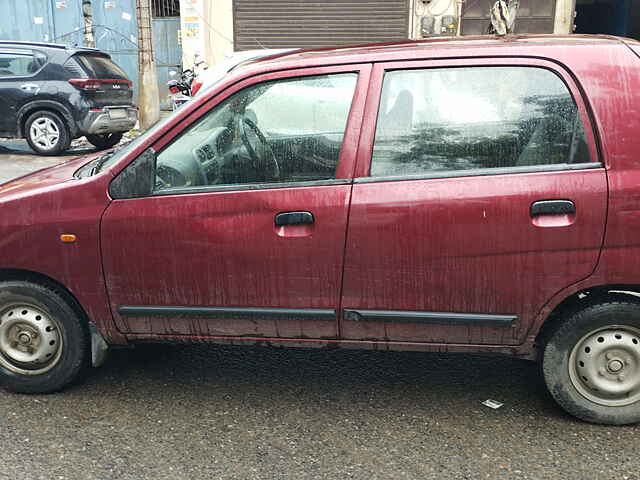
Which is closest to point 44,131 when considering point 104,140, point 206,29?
point 104,140

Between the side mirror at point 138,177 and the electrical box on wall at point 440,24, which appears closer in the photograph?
the side mirror at point 138,177

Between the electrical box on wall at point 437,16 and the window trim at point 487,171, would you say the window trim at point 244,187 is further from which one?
the electrical box on wall at point 437,16

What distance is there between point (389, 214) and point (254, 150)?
2.30ft

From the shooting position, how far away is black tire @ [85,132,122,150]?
1232 centimetres

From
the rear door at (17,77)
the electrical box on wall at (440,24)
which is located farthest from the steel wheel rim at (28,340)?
the electrical box on wall at (440,24)

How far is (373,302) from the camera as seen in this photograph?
3131 millimetres

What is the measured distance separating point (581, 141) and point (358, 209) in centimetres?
101

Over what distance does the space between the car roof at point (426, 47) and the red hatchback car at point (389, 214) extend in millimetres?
14

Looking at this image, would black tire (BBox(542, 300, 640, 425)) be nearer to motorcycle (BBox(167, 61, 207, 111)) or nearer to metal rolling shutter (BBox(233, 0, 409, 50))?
motorcycle (BBox(167, 61, 207, 111))

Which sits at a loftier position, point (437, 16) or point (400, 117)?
point (437, 16)

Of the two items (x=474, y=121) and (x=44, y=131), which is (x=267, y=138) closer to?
(x=474, y=121)

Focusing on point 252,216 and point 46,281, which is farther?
point 46,281

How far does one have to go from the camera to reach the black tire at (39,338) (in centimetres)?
338

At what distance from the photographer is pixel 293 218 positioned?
10.1 feet
